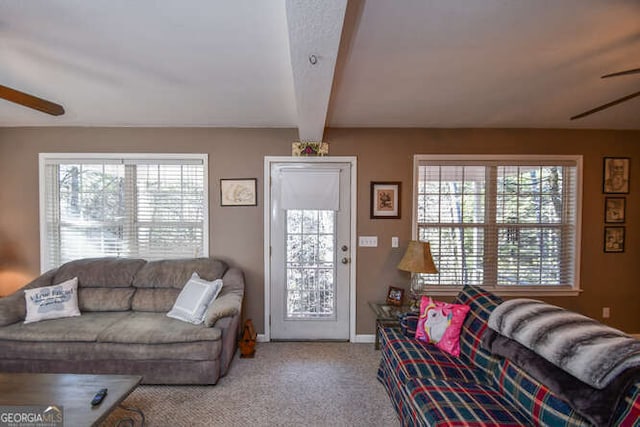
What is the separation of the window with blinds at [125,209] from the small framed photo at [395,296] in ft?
7.21

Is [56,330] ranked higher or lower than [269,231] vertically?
lower

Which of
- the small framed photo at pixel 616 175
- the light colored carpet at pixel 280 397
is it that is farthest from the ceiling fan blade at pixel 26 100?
the small framed photo at pixel 616 175

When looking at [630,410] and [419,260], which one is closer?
[630,410]

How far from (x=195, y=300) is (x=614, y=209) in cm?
476

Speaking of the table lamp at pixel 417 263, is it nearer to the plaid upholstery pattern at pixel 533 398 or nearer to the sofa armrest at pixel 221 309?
the plaid upholstery pattern at pixel 533 398

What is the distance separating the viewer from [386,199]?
341 centimetres

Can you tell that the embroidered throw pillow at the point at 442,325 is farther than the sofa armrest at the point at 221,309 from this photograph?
No

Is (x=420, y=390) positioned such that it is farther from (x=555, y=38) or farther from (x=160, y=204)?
(x=160, y=204)

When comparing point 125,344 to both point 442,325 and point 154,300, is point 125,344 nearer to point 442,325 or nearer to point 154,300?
point 154,300

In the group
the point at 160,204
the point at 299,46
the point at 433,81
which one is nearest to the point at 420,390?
the point at 299,46

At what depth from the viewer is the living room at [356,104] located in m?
1.57

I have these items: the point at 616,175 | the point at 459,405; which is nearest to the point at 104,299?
the point at 459,405

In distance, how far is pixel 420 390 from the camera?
5.59 ft

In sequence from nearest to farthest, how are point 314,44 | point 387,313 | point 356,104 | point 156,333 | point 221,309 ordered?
point 314,44
point 156,333
point 221,309
point 356,104
point 387,313
